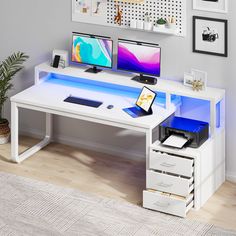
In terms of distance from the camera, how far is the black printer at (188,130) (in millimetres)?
5273

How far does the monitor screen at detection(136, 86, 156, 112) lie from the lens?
18.2 feet

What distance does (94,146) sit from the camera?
6324 millimetres

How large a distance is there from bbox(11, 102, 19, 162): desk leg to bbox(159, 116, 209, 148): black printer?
1.22 m

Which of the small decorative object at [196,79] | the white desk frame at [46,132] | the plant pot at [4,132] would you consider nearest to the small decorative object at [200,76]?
the small decorative object at [196,79]

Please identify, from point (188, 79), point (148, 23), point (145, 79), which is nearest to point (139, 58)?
point (145, 79)

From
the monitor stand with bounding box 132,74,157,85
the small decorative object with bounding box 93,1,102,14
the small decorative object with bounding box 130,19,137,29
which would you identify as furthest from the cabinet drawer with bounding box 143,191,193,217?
the small decorative object with bounding box 93,1,102,14

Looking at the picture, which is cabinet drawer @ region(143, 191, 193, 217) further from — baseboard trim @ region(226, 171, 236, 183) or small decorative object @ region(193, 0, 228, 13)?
small decorative object @ region(193, 0, 228, 13)

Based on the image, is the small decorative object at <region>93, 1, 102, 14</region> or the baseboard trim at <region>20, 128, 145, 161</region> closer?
the small decorative object at <region>93, 1, 102, 14</region>

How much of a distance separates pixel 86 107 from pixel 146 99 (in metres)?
0.45

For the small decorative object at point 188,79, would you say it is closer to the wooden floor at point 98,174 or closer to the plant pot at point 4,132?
the wooden floor at point 98,174

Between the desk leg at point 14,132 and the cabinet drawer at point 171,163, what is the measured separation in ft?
4.01

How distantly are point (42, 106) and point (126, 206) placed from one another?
102 cm

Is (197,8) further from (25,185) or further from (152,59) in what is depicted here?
(25,185)

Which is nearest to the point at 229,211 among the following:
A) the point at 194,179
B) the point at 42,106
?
the point at 194,179
